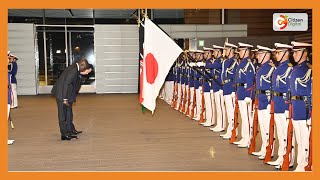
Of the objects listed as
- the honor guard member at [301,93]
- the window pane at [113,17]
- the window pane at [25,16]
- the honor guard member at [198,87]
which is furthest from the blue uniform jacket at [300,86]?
the window pane at [25,16]

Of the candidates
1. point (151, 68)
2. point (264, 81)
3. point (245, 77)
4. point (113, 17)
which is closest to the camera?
point (151, 68)

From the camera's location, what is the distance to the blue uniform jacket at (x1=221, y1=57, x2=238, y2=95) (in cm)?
692

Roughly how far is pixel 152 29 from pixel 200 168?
1.78m

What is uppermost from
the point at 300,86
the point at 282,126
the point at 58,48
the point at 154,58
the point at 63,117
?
the point at 58,48

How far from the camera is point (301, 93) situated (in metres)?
4.65

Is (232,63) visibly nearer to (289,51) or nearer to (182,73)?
(289,51)

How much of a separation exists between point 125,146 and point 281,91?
9.02ft

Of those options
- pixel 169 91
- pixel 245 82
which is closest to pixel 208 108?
pixel 245 82

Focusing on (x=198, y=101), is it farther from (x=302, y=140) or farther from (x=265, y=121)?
(x=302, y=140)

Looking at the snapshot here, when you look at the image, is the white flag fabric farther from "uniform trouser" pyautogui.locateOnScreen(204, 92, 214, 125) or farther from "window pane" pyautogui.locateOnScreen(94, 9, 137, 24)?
"window pane" pyautogui.locateOnScreen(94, 9, 137, 24)

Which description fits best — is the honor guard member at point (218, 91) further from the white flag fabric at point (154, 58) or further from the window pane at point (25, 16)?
the window pane at point (25, 16)

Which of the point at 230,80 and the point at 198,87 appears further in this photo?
the point at 198,87

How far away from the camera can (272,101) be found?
205 inches

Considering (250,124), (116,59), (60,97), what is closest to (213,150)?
(250,124)
